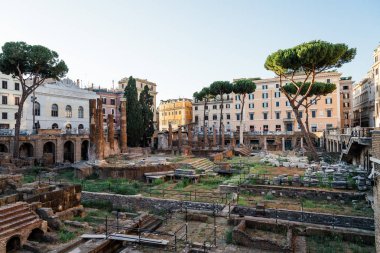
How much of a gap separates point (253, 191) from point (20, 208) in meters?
13.5

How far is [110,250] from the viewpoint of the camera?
10.2 metres

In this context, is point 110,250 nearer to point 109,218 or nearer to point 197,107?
point 109,218

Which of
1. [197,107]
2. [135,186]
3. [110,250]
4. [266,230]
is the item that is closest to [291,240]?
[266,230]

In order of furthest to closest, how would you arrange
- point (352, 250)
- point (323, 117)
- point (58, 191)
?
point (323, 117), point (58, 191), point (352, 250)

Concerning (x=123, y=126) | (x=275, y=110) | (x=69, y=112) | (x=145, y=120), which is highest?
(x=275, y=110)

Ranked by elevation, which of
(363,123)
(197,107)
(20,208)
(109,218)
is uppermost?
(197,107)

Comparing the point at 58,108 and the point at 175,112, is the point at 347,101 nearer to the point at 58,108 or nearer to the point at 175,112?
the point at 175,112

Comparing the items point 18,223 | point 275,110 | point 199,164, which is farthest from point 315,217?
point 275,110

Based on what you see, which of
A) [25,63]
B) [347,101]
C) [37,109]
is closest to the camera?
[25,63]

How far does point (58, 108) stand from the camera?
4447 centimetres

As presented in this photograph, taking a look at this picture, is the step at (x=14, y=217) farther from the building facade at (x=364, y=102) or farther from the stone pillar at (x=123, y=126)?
the building facade at (x=364, y=102)

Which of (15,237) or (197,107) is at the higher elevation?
(197,107)

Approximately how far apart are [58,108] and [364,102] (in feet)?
198

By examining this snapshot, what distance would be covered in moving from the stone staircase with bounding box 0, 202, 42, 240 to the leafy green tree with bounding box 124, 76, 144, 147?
31279 millimetres
